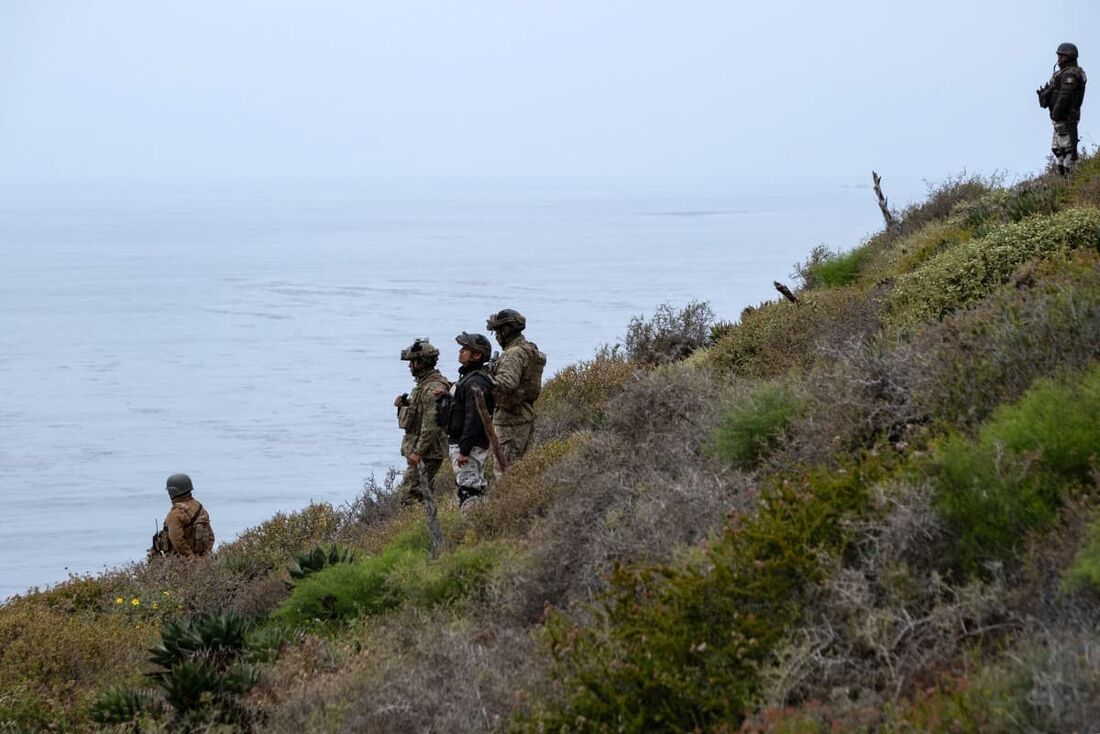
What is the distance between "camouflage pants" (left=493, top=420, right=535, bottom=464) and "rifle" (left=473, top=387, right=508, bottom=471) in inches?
37.1

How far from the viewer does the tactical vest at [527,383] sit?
12195 millimetres

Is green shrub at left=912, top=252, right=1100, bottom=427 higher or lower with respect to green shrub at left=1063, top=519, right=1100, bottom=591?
higher

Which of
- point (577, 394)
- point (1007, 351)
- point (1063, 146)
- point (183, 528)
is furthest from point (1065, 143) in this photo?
point (183, 528)

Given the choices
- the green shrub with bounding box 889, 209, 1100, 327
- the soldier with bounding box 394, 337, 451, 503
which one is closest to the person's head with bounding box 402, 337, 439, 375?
the soldier with bounding box 394, 337, 451, 503

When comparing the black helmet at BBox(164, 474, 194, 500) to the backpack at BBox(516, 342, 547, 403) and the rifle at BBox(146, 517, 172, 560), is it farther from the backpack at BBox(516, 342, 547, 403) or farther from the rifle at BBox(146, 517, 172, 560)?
the backpack at BBox(516, 342, 547, 403)

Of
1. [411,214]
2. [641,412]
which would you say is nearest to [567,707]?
[641,412]

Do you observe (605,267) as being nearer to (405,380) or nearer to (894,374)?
(405,380)

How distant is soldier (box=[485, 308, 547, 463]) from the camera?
12.1 m

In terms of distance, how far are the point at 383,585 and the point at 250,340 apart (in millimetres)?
41425

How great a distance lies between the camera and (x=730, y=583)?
6309mm

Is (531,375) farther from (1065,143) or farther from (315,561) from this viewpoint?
(1065,143)

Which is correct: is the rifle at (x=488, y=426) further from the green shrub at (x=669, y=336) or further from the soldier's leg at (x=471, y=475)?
the green shrub at (x=669, y=336)

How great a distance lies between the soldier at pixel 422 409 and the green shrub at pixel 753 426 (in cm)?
409

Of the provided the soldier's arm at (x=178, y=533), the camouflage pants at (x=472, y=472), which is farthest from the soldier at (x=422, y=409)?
the soldier's arm at (x=178, y=533)
